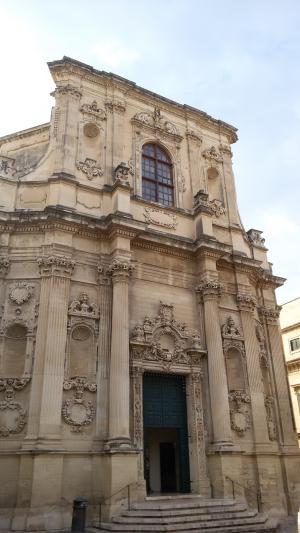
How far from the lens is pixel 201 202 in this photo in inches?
654

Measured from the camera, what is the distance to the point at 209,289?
15.2 metres

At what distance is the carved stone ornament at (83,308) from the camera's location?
42.8 ft

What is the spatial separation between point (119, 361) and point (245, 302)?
19.3ft

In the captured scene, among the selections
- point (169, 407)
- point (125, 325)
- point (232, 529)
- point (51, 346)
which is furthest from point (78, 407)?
point (232, 529)

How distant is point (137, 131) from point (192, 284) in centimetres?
637

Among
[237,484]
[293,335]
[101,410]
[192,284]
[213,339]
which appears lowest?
[237,484]

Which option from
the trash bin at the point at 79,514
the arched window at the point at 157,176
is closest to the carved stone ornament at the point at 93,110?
the arched window at the point at 157,176

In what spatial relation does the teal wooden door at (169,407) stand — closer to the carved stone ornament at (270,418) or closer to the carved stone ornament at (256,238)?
the carved stone ornament at (270,418)

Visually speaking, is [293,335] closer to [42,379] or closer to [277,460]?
[277,460]

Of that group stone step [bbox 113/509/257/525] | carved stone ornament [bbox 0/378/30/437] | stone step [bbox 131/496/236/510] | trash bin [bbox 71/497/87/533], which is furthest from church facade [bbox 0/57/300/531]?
trash bin [bbox 71/497/87/533]

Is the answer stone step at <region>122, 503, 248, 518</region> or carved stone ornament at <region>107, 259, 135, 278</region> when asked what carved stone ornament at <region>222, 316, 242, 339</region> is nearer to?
carved stone ornament at <region>107, 259, 135, 278</region>

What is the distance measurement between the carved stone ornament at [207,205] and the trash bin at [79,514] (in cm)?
1035

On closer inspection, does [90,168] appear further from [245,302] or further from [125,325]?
A: [245,302]

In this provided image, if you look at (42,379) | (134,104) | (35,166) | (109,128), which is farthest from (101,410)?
(134,104)
